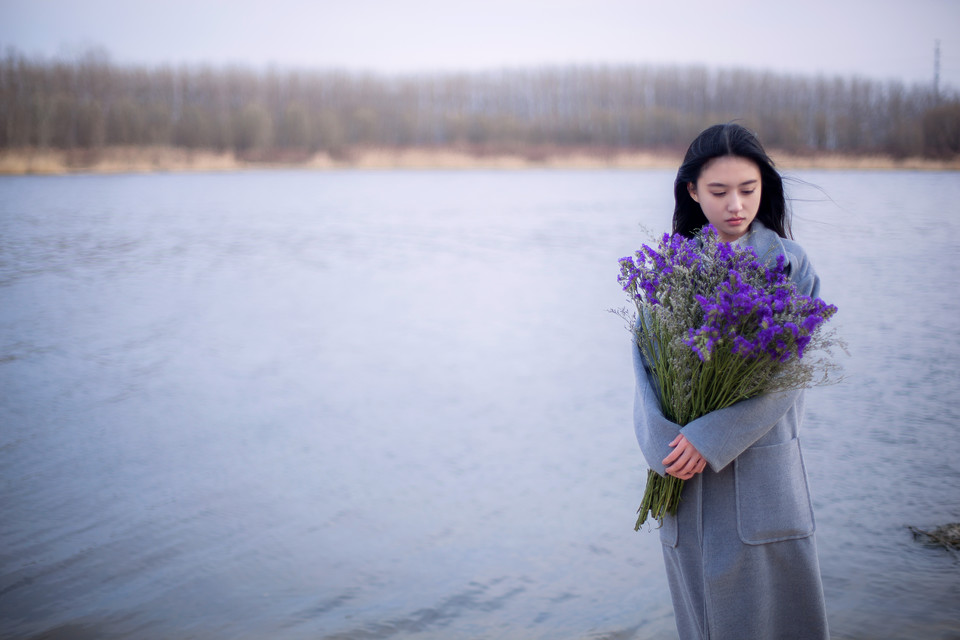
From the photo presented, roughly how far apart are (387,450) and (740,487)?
10.5 ft

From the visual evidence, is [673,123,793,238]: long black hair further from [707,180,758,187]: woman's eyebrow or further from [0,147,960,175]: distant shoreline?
[0,147,960,175]: distant shoreline

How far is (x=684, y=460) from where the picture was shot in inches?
63.4

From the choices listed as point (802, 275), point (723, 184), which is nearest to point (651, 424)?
point (802, 275)

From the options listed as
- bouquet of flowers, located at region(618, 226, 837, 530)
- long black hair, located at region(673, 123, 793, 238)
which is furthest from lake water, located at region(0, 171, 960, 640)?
bouquet of flowers, located at region(618, 226, 837, 530)

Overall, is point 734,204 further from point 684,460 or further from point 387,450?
point 387,450

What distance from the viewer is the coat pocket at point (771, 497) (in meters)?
1.64

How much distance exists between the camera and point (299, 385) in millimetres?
5832

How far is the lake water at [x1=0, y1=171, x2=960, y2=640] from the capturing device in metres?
2.93

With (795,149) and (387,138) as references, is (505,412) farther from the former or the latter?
(387,138)

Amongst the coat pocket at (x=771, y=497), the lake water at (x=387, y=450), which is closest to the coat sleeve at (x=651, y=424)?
the coat pocket at (x=771, y=497)

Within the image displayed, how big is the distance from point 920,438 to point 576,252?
7.72 meters

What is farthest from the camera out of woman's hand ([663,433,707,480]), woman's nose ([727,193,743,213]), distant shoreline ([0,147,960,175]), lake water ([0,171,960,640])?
distant shoreline ([0,147,960,175])

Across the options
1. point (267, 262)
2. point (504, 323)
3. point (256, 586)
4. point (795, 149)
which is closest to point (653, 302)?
point (256, 586)

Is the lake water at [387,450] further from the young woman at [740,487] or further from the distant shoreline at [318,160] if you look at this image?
the distant shoreline at [318,160]
